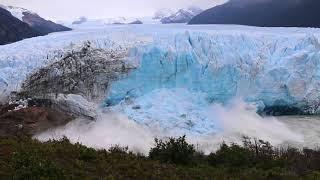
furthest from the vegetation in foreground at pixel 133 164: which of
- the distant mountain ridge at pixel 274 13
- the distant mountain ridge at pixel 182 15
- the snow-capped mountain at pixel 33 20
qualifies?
the distant mountain ridge at pixel 182 15

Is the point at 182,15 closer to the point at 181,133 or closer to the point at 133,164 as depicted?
the point at 181,133

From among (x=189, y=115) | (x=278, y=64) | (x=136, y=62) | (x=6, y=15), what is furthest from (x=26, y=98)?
(x=6, y=15)

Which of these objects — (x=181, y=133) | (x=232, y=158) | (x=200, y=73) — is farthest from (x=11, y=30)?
(x=232, y=158)

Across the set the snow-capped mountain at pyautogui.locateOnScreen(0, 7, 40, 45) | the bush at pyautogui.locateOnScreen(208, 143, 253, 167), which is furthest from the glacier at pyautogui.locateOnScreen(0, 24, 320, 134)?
the snow-capped mountain at pyautogui.locateOnScreen(0, 7, 40, 45)

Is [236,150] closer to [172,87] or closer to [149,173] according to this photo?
[149,173]

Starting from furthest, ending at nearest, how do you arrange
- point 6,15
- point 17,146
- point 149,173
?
1. point 6,15
2. point 17,146
3. point 149,173

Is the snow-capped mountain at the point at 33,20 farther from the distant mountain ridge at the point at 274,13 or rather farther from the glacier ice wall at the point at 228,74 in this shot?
the glacier ice wall at the point at 228,74

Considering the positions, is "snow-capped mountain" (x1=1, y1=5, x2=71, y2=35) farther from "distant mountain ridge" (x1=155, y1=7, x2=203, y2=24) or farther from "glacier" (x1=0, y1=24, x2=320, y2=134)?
"glacier" (x1=0, y1=24, x2=320, y2=134)
